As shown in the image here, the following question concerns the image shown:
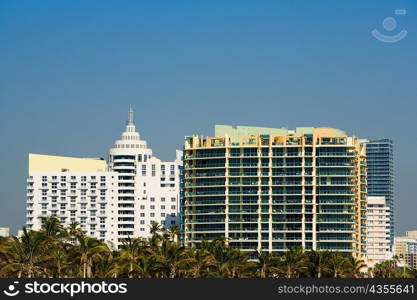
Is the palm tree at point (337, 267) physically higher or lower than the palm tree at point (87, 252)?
lower

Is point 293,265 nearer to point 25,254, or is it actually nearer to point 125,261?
point 125,261

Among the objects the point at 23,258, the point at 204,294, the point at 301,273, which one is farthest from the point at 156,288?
the point at 301,273

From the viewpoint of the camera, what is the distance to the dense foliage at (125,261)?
454 feet

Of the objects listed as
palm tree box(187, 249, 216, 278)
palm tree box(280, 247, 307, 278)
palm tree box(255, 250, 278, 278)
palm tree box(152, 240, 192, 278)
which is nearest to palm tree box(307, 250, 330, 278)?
palm tree box(280, 247, 307, 278)

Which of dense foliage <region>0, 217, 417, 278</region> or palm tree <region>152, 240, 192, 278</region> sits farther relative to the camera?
palm tree <region>152, 240, 192, 278</region>

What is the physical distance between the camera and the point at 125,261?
5822 inches

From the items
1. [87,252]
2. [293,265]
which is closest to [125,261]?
[87,252]

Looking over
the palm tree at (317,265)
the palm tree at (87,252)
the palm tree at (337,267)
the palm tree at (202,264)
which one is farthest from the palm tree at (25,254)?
the palm tree at (337,267)

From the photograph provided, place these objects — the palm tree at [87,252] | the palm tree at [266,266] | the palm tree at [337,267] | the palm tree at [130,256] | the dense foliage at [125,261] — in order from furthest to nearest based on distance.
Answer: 1. the palm tree at [266,266]
2. the palm tree at [337,267]
3. the palm tree at [87,252]
4. the palm tree at [130,256]
5. the dense foliage at [125,261]

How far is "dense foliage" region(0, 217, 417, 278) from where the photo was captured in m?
138

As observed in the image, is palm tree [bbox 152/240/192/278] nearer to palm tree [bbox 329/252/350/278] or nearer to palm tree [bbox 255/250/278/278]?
A: palm tree [bbox 255/250/278/278]

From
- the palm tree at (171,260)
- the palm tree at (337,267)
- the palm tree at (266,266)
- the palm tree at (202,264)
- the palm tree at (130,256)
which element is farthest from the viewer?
the palm tree at (266,266)

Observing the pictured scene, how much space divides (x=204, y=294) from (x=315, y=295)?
7.45 meters

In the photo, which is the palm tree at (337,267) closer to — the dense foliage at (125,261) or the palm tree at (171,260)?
the dense foliage at (125,261)
